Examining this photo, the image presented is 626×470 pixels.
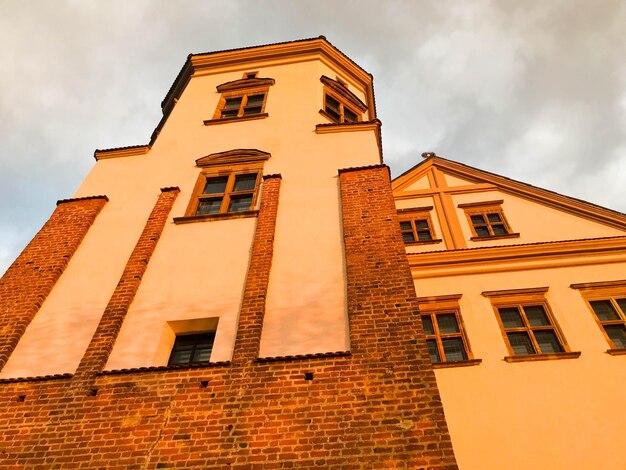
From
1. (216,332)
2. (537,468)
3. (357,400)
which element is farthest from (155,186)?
(537,468)

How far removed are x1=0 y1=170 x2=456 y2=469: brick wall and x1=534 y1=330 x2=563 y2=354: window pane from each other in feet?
15.5

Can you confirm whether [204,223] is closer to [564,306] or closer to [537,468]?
[537,468]

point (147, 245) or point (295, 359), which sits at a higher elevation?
point (147, 245)

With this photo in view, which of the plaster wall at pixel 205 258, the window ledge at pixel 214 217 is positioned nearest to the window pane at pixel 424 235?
the plaster wall at pixel 205 258

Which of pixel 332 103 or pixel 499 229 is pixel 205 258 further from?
pixel 499 229

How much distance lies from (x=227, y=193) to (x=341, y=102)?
6399mm

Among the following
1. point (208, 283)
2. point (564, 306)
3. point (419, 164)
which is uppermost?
point (419, 164)

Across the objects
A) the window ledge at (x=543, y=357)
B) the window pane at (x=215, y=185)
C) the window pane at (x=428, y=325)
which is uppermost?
Answer: the window pane at (x=215, y=185)

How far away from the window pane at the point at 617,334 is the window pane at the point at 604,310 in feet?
0.74

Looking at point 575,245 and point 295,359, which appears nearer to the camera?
point 295,359

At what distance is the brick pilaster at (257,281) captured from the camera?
623 cm

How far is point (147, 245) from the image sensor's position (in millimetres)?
8359

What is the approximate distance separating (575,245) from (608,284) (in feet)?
3.91

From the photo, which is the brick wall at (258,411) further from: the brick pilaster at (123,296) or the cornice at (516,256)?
the cornice at (516,256)
